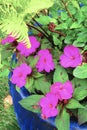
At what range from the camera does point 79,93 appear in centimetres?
190

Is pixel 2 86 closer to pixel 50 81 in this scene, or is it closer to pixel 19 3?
pixel 50 81

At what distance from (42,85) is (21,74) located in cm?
12

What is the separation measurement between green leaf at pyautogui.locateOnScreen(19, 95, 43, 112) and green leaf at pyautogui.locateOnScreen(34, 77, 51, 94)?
0.16 feet

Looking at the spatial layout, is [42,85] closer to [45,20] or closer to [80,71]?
[80,71]

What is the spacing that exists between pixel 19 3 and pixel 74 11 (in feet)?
1.10

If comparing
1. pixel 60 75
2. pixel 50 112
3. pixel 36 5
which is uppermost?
pixel 36 5

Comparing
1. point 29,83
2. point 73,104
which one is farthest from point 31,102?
point 73,104

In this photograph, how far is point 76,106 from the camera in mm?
1848

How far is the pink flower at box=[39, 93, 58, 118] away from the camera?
1833 millimetres

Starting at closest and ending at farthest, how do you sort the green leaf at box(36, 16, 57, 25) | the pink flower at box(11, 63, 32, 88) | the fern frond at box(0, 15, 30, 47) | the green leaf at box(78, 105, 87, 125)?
1. the fern frond at box(0, 15, 30, 47)
2. the green leaf at box(78, 105, 87, 125)
3. the pink flower at box(11, 63, 32, 88)
4. the green leaf at box(36, 16, 57, 25)

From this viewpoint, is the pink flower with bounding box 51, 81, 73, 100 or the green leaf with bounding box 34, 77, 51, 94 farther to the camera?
the green leaf with bounding box 34, 77, 51, 94

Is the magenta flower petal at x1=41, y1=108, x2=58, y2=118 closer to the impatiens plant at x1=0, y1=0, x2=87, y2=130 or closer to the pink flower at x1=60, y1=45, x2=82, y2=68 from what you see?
the impatiens plant at x1=0, y1=0, x2=87, y2=130

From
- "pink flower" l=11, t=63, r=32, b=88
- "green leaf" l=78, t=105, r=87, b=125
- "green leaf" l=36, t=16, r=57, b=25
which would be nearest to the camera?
"green leaf" l=78, t=105, r=87, b=125

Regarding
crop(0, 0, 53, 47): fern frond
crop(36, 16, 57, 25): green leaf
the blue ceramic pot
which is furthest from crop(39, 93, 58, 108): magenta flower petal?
crop(36, 16, 57, 25): green leaf
